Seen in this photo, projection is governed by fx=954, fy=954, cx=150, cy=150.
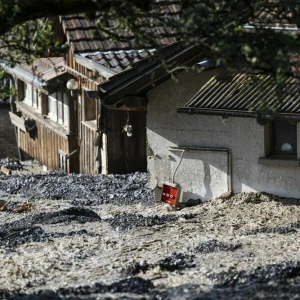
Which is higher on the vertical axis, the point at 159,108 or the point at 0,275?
the point at 159,108

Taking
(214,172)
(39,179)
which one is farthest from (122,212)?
(39,179)

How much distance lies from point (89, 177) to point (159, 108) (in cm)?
434

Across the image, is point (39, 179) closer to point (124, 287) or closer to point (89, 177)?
point (89, 177)

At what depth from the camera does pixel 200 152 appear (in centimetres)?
1709

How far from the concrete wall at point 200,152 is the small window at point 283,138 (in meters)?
0.23

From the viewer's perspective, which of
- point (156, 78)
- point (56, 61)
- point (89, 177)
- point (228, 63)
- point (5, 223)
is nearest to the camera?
point (228, 63)

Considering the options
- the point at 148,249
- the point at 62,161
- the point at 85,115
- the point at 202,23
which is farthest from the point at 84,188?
the point at 202,23

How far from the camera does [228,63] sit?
9078 millimetres

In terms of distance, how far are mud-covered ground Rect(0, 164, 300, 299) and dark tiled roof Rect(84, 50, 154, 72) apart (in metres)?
3.12

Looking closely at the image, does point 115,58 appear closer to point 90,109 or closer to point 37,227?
point 90,109

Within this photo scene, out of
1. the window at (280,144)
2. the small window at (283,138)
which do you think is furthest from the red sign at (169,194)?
the small window at (283,138)

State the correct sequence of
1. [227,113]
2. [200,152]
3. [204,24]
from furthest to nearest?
[200,152]
[227,113]
[204,24]

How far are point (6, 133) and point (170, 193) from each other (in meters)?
16.7

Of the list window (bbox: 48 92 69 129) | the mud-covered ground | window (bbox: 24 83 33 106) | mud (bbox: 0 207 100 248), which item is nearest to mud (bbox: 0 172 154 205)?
the mud-covered ground
